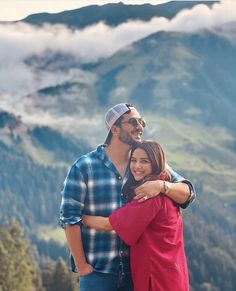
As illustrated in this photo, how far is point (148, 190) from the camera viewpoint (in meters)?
10.3

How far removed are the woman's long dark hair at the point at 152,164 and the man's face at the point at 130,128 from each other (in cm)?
34

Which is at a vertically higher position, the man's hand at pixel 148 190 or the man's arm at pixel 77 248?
the man's hand at pixel 148 190

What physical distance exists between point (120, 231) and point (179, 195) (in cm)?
116

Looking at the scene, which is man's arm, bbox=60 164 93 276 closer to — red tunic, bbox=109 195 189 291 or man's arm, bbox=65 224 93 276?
man's arm, bbox=65 224 93 276

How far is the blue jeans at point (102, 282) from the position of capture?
427 inches

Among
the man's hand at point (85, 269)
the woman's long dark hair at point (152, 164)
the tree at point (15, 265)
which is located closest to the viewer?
the woman's long dark hair at point (152, 164)

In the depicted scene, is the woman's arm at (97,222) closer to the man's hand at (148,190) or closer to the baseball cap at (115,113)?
the man's hand at (148,190)

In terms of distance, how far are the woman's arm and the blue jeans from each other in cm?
79

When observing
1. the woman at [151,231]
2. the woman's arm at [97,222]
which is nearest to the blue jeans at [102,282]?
the woman at [151,231]

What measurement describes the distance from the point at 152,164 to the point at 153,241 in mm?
1218

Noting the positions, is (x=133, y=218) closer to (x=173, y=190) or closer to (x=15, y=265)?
(x=173, y=190)

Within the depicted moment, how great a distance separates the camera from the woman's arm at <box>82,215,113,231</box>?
419 inches

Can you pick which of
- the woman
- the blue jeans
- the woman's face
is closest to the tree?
the blue jeans

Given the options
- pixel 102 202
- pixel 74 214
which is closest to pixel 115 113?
pixel 102 202
